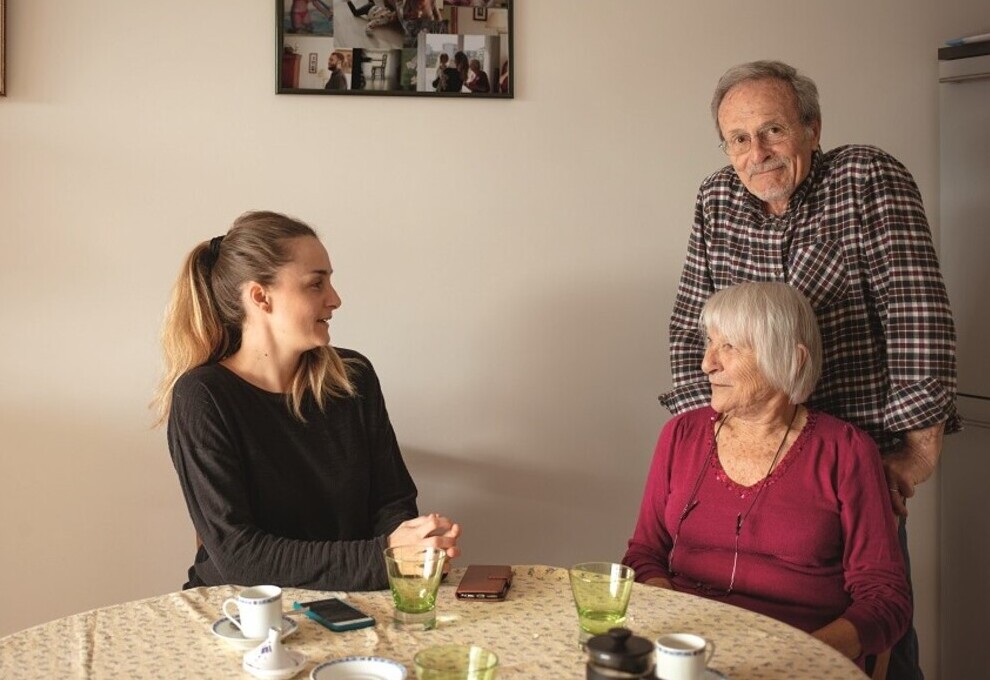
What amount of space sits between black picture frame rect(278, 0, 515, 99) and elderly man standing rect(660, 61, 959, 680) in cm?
66

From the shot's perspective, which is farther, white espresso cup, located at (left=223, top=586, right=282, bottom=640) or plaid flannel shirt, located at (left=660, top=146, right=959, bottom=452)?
plaid flannel shirt, located at (left=660, top=146, right=959, bottom=452)

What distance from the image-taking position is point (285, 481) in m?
2.17

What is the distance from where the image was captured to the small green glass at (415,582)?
1646 millimetres

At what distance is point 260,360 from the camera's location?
2238 mm

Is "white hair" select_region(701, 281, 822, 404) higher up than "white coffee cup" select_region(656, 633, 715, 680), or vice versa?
"white hair" select_region(701, 281, 822, 404)

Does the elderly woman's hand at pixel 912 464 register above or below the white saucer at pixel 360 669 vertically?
above

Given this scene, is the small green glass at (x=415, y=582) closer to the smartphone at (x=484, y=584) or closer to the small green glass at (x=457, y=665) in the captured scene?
the smartphone at (x=484, y=584)

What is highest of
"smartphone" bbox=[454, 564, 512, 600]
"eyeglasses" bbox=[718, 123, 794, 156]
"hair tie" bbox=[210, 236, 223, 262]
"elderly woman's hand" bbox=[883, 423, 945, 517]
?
"eyeglasses" bbox=[718, 123, 794, 156]

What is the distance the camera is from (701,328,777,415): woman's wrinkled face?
2145mm

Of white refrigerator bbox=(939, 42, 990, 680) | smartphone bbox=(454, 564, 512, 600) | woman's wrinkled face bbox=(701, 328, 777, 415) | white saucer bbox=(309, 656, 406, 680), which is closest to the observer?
white saucer bbox=(309, 656, 406, 680)

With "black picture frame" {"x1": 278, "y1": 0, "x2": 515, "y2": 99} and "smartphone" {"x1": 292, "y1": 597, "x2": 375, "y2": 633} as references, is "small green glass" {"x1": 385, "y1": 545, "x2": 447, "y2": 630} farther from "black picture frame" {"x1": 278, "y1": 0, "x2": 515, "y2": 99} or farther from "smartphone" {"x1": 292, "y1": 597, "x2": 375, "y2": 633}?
"black picture frame" {"x1": 278, "y1": 0, "x2": 515, "y2": 99}

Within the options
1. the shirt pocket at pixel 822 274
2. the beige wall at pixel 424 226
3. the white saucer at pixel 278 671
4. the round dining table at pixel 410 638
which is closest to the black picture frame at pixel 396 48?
the beige wall at pixel 424 226

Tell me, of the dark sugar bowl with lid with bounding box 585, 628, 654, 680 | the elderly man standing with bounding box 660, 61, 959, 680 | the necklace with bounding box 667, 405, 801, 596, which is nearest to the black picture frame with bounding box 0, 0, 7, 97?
the elderly man standing with bounding box 660, 61, 959, 680

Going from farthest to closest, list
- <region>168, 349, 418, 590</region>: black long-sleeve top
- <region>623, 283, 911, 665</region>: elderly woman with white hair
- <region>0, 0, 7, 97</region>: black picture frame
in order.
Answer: <region>0, 0, 7, 97</region>: black picture frame
<region>623, 283, 911, 665</region>: elderly woman with white hair
<region>168, 349, 418, 590</region>: black long-sleeve top
